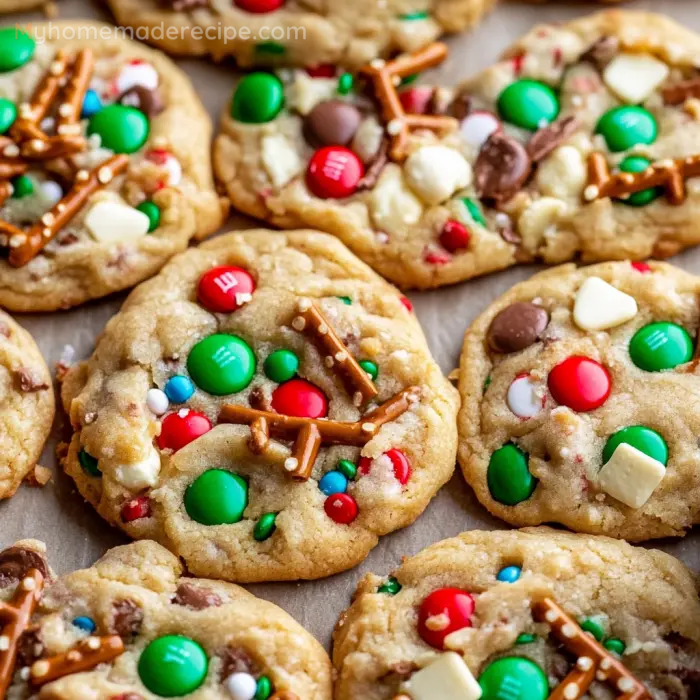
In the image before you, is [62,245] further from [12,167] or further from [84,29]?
[84,29]

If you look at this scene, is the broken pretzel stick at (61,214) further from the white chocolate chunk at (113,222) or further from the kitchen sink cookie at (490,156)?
the kitchen sink cookie at (490,156)

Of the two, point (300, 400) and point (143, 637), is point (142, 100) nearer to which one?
point (300, 400)

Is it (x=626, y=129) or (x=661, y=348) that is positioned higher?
(x=626, y=129)

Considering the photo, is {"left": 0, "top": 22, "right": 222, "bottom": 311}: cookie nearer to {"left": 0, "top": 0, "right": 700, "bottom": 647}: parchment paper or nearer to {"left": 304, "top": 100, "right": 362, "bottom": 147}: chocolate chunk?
{"left": 0, "top": 0, "right": 700, "bottom": 647}: parchment paper

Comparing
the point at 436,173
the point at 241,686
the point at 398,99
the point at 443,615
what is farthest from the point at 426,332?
the point at 241,686

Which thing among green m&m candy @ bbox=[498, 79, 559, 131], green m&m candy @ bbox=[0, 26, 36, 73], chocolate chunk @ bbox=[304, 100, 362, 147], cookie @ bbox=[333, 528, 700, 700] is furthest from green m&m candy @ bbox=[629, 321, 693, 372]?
green m&m candy @ bbox=[0, 26, 36, 73]

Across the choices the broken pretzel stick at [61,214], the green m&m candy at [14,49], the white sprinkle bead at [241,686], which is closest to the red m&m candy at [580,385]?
the white sprinkle bead at [241,686]

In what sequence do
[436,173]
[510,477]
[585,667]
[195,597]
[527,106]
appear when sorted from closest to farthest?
[585,667] < [195,597] < [510,477] < [436,173] < [527,106]
